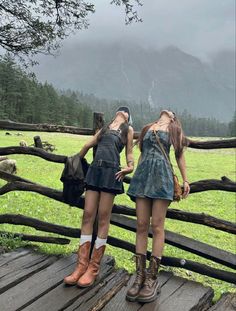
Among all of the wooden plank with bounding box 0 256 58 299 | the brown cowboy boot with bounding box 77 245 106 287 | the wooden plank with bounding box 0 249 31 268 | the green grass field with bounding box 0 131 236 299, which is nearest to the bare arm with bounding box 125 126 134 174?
the brown cowboy boot with bounding box 77 245 106 287

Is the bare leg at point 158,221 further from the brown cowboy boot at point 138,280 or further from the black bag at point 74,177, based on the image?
the black bag at point 74,177

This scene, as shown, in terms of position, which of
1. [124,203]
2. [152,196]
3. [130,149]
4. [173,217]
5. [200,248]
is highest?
[130,149]

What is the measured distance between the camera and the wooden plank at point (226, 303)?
3.96m

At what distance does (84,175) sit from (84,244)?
2.35 feet

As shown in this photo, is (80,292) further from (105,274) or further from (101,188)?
(101,188)

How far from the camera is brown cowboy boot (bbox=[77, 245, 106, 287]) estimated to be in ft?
Answer: 13.5

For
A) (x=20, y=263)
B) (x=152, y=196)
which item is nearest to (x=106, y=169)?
(x=152, y=196)

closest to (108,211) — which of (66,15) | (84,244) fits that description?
(84,244)

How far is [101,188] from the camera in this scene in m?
4.27

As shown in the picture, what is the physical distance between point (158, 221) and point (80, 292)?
38.4 inches

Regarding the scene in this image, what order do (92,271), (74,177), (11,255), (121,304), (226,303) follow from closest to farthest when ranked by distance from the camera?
(121,304) < (226,303) < (92,271) < (74,177) < (11,255)

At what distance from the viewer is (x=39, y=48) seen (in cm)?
909

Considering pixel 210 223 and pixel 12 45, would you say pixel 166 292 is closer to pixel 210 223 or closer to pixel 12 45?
pixel 210 223

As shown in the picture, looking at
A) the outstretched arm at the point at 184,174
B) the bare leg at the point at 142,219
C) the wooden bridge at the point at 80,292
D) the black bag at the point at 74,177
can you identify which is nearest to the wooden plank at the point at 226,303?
the wooden bridge at the point at 80,292
